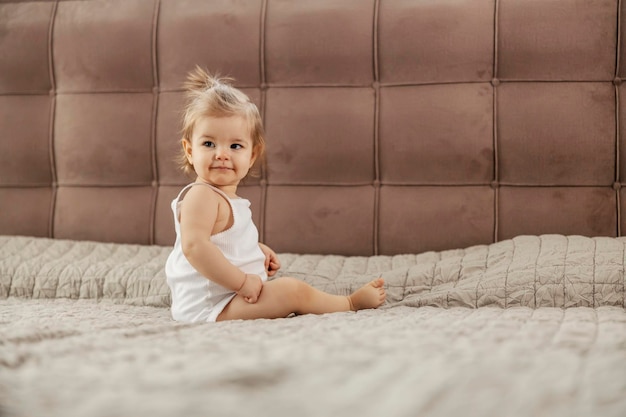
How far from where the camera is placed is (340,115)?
1.99 metres

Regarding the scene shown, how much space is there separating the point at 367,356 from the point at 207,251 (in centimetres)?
59

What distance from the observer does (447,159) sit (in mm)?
1928

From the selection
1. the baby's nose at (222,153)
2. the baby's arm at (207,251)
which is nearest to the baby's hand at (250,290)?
the baby's arm at (207,251)

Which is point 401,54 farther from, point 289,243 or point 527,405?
point 527,405

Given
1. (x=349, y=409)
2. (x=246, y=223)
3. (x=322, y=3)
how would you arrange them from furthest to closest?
(x=322, y=3) < (x=246, y=223) < (x=349, y=409)

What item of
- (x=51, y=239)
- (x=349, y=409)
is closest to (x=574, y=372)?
(x=349, y=409)

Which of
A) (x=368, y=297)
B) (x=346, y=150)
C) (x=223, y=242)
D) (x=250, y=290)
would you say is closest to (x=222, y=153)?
(x=223, y=242)

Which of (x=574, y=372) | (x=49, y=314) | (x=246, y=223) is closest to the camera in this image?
(x=574, y=372)

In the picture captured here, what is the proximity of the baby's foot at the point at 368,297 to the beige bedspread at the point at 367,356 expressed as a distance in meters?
0.05

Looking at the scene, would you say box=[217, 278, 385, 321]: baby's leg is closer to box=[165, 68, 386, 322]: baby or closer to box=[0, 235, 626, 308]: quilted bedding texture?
box=[165, 68, 386, 322]: baby

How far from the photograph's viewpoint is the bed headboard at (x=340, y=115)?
6.17 ft

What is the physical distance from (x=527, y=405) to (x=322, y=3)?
151 cm

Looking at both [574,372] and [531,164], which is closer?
[574,372]

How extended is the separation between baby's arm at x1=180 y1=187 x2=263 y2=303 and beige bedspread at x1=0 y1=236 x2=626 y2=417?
0.48 ft
